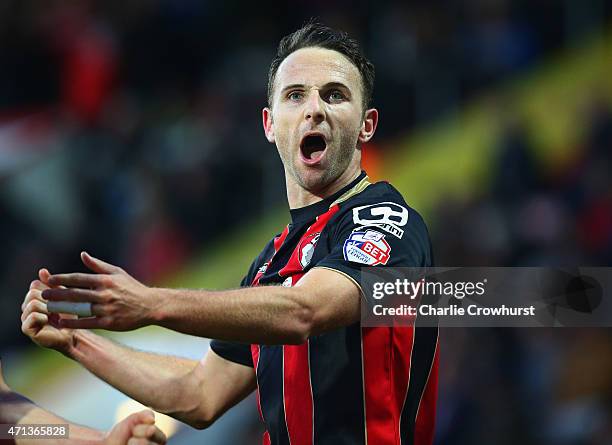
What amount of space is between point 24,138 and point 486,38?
14.4ft

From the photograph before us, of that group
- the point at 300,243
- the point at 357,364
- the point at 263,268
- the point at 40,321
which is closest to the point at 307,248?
the point at 300,243

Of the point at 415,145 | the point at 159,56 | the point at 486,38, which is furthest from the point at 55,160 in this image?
the point at 486,38

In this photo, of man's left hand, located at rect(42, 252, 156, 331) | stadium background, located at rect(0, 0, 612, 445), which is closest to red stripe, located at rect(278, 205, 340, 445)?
man's left hand, located at rect(42, 252, 156, 331)

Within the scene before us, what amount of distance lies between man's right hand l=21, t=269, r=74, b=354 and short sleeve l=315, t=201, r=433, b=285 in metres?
1.10

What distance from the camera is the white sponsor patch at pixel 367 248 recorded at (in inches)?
159

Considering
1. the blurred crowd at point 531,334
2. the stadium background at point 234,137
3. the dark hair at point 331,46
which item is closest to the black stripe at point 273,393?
the dark hair at point 331,46

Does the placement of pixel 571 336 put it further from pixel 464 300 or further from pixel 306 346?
pixel 306 346

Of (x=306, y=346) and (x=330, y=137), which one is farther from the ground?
(x=330, y=137)

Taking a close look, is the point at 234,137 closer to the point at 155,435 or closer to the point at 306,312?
the point at 155,435

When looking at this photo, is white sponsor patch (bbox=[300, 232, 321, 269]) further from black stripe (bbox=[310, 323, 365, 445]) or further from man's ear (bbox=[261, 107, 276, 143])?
man's ear (bbox=[261, 107, 276, 143])

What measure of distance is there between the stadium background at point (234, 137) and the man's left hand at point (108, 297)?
4.69 meters

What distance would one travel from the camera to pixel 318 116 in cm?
461

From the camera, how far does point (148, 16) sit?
1135 cm

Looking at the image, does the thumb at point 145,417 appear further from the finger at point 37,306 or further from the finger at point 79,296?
the finger at point 79,296
